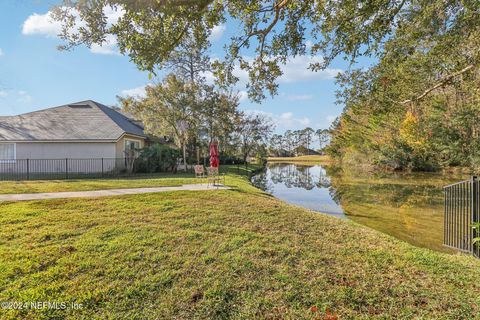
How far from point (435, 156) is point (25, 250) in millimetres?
35371

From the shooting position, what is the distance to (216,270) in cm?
461

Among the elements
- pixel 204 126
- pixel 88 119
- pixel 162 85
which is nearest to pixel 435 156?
pixel 204 126

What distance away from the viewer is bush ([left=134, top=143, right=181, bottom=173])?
20.2 meters

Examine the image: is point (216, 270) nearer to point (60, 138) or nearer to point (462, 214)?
point (462, 214)

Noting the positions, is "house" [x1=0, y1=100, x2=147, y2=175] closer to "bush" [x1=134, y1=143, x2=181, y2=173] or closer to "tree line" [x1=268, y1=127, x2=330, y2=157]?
"bush" [x1=134, y1=143, x2=181, y2=173]

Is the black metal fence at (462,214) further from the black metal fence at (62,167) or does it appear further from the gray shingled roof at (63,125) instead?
the gray shingled roof at (63,125)

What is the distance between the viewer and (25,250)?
5070 millimetres

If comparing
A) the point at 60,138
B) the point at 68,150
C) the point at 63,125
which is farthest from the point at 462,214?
the point at 63,125

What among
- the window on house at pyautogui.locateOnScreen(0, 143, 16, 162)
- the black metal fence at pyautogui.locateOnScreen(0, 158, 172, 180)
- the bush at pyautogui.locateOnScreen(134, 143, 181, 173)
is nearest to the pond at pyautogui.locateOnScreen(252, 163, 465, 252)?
the bush at pyautogui.locateOnScreen(134, 143, 181, 173)

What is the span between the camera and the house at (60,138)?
1912cm

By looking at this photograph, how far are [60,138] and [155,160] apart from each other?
21.1 feet

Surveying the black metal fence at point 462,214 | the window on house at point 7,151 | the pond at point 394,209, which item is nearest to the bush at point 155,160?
the window on house at point 7,151

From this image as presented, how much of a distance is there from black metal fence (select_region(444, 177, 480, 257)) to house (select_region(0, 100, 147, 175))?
18572 millimetres

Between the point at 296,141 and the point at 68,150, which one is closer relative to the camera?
Answer: the point at 68,150
